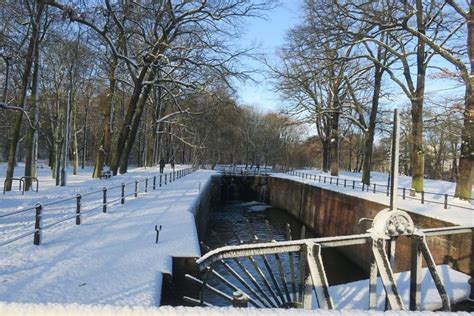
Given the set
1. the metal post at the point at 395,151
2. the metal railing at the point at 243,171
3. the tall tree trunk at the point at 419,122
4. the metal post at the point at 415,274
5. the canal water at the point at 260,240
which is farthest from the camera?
the metal railing at the point at 243,171

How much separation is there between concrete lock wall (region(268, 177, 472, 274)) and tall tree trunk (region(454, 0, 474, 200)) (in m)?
4.01

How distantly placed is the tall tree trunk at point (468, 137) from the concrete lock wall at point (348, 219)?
158 inches

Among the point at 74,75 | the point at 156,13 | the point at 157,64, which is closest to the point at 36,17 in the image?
the point at 156,13

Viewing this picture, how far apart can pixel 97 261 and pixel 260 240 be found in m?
3.51

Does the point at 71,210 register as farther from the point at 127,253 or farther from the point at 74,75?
the point at 74,75

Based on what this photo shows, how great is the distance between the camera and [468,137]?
18078 mm

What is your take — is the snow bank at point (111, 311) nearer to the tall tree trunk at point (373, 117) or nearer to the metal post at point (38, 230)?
the metal post at point (38, 230)

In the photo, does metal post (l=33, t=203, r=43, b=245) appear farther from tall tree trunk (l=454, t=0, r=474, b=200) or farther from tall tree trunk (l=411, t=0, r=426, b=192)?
tall tree trunk (l=411, t=0, r=426, b=192)

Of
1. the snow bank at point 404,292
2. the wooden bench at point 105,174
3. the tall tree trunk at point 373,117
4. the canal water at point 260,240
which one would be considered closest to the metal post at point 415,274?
the snow bank at point 404,292

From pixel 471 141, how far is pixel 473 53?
3.82 metres

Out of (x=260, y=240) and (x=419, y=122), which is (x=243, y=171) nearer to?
(x=419, y=122)

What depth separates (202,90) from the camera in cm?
2616

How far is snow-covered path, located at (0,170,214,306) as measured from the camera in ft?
21.6

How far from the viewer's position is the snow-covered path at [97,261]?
659 cm
